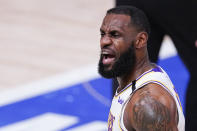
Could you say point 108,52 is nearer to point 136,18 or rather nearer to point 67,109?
point 136,18

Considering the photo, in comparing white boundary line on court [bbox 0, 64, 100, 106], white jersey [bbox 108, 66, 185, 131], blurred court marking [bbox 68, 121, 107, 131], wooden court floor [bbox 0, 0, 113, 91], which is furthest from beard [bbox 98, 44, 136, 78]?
wooden court floor [bbox 0, 0, 113, 91]

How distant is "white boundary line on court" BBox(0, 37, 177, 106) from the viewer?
6.09 m

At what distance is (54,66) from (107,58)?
4.13m

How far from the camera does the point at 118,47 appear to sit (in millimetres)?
2869

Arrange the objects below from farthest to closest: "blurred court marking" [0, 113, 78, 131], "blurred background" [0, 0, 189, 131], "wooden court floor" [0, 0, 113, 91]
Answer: "wooden court floor" [0, 0, 113, 91] < "blurred background" [0, 0, 189, 131] < "blurred court marking" [0, 113, 78, 131]

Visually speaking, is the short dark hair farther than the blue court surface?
No

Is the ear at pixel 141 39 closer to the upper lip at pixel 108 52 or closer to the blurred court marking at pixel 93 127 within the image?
the upper lip at pixel 108 52

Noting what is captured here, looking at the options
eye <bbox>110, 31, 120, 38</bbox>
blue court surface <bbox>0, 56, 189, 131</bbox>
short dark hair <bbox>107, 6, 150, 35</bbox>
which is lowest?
eye <bbox>110, 31, 120, 38</bbox>

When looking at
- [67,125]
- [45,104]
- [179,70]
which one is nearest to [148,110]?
[67,125]

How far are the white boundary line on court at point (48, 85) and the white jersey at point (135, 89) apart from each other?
3096 millimetres

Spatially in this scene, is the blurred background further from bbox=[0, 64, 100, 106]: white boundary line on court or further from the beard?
the beard

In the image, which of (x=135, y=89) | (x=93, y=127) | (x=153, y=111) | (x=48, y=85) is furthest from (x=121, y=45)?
(x=48, y=85)

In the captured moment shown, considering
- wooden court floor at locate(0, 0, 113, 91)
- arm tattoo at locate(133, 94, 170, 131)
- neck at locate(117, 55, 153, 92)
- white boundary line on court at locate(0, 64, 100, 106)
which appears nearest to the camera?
arm tattoo at locate(133, 94, 170, 131)

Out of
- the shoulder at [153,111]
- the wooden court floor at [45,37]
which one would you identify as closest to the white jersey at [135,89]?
the shoulder at [153,111]
